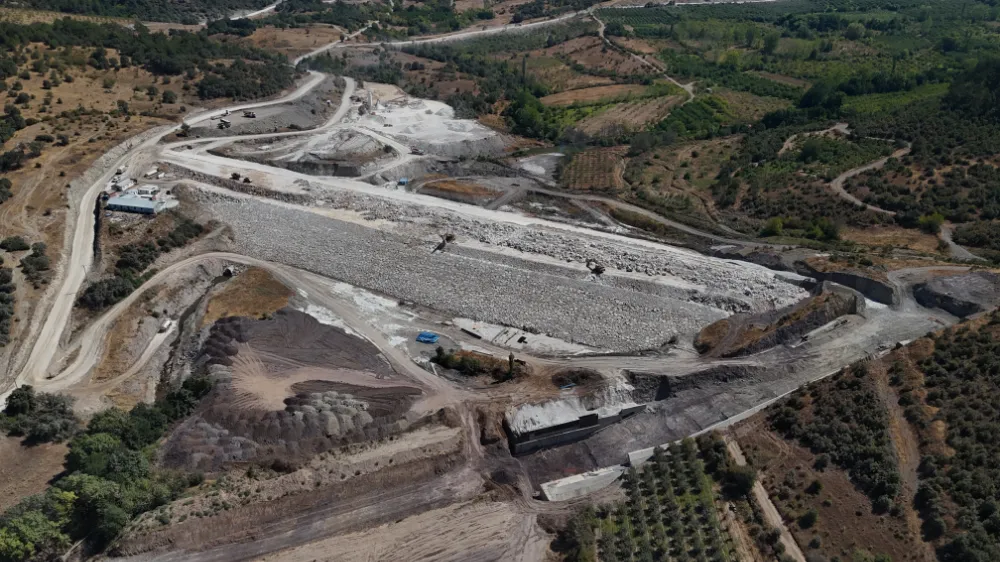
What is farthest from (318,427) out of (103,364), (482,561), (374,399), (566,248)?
(566,248)

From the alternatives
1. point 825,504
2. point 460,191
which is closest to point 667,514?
point 825,504

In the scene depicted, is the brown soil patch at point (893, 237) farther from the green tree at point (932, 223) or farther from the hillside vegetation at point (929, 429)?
the hillside vegetation at point (929, 429)

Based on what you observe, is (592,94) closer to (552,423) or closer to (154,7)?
(552,423)

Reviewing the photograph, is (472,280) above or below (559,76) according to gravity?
below

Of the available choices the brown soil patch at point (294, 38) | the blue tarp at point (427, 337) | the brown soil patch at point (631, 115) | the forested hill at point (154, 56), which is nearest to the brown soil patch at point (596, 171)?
the brown soil patch at point (631, 115)

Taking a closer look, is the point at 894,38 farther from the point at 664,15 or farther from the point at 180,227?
the point at 180,227
